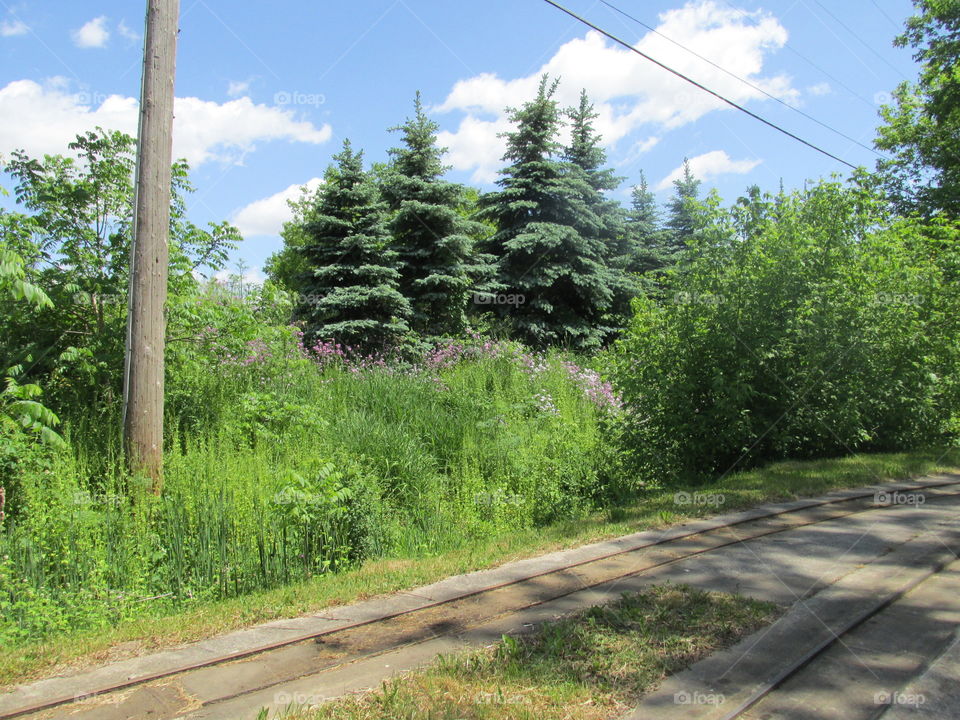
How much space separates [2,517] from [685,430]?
8.81 m

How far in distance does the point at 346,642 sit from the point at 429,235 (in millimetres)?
17292

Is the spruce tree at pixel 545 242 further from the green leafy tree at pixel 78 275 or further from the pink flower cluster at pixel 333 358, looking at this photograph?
the green leafy tree at pixel 78 275

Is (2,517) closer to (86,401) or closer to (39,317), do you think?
(86,401)

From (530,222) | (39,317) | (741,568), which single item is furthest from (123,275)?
(530,222)

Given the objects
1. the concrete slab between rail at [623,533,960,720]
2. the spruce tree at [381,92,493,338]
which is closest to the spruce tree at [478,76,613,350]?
the spruce tree at [381,92,493,338]

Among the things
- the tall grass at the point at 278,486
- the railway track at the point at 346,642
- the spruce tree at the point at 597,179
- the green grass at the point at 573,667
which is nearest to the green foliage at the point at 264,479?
the tall grass at the point at 278,486

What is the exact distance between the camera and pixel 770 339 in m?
10.5

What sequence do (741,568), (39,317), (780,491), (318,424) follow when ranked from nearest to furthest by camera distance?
1. (741,568)
2. (780,491)
3. (39,317)
4. (318,424)

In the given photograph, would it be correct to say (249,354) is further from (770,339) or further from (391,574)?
(770,339)

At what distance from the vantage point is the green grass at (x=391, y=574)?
416 centimetres

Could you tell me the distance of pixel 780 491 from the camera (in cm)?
853

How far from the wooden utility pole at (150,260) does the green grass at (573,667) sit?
5193 millimetres

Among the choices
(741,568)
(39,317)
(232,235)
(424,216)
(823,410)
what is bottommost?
(741,568)

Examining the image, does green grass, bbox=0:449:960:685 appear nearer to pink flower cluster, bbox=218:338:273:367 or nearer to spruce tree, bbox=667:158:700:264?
pink flower cluster, bbox=218:338:273:367
